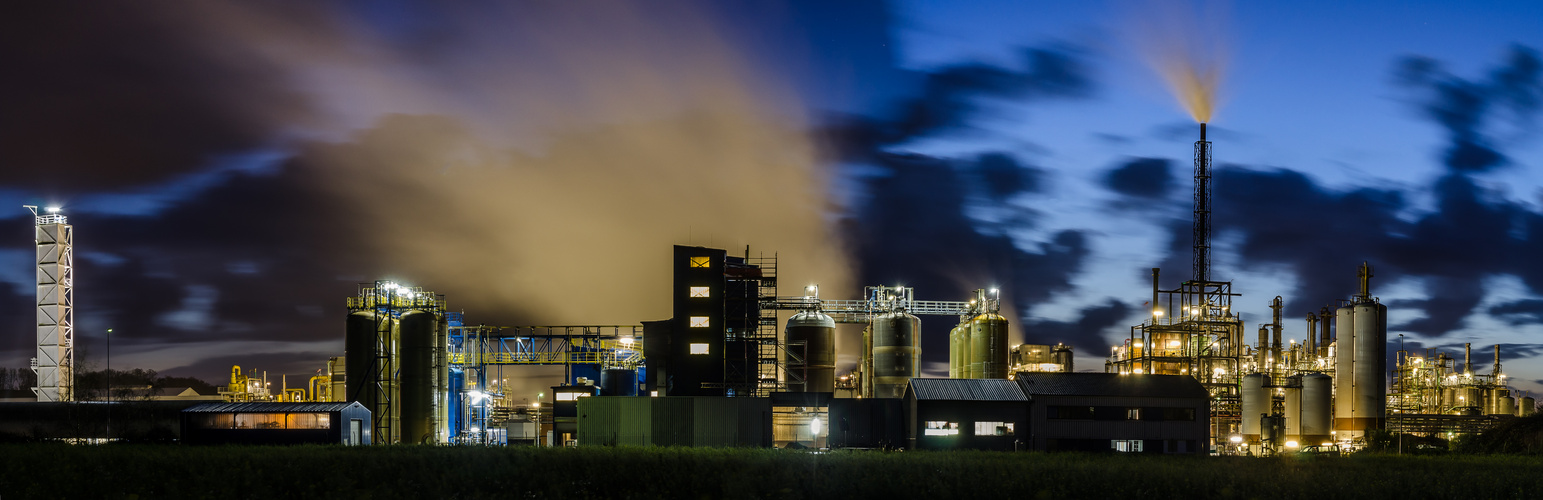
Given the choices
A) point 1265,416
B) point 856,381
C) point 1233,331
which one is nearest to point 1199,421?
point 1265,416

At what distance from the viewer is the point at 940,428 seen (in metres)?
63.9

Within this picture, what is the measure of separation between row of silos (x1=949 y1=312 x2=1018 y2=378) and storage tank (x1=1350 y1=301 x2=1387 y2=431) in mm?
28906

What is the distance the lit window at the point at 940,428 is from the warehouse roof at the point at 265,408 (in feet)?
111

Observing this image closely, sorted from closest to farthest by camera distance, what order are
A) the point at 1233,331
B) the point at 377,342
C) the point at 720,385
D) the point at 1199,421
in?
1. the point at 1199,421
2. the point at 377,342
3. the point at 720,385
4. the point at 1233,331

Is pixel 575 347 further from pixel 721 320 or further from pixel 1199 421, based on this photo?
pixel 1199 421

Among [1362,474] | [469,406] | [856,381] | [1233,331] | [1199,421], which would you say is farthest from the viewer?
[856,381]

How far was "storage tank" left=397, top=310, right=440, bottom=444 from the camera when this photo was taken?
250 feet

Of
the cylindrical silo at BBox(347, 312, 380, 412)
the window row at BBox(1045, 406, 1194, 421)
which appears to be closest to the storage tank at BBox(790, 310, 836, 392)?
the window row at BBox(1045, 406, 1194, 421)

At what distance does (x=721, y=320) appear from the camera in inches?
3191

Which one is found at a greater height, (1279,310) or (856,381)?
(1279,310)

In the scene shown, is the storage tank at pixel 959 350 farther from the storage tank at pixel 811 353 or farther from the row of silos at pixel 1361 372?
the row of silos at pixel 1361 372

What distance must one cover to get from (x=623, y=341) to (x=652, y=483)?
51309 millimetres

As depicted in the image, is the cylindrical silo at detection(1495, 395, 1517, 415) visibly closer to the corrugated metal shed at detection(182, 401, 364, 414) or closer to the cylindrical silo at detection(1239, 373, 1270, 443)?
the cylindrical silo at detection(1239, 373, 1270, 443)

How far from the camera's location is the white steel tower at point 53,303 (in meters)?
101
